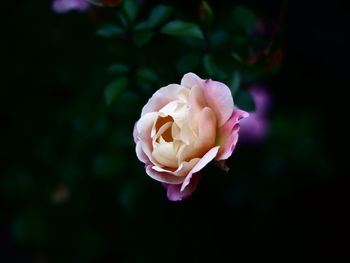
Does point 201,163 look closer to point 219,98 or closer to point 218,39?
point 219,98

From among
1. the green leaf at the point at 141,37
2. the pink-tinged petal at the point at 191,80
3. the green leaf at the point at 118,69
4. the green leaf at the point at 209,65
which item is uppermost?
the pink-tinged petal at the point at 191,80

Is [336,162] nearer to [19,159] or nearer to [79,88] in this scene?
[79,88]

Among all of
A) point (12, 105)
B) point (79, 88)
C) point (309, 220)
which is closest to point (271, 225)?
point (309, 220)

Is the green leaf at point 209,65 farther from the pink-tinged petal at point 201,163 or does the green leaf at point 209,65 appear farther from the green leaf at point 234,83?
the pink-tinged petal at point 201,163

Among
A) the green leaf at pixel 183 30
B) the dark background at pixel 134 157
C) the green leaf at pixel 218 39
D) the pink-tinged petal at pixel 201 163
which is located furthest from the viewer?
the dark background at pixel 134 157

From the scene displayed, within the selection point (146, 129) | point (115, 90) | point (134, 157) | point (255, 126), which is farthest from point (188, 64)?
point (255, 126)

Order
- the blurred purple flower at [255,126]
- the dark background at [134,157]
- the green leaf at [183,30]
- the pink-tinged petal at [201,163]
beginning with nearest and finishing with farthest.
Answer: the pink-tinged petal at [201,163]
the green leaf at [183,30]
the dark background at [134,157]
the blurred purple flower at [255,126]

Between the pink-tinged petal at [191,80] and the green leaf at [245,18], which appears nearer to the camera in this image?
the pink-tinged petal at [191,80]

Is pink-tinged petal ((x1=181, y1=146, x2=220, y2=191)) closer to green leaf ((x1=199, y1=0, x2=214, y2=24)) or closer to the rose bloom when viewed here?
the rose bloom

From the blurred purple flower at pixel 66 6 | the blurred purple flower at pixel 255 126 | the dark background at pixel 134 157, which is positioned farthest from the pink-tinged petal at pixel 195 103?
the blurred purple flower at pixel 255 126
